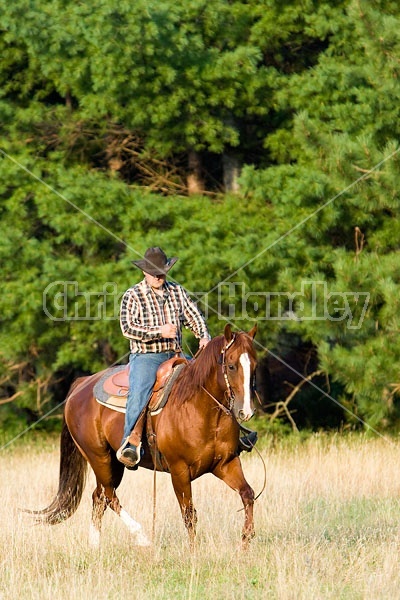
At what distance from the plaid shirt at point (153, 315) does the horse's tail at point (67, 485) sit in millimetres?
1707

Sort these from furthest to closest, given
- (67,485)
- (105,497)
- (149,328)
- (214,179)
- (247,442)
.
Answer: (214,179) → (67,485) → (105,497) → (149,328) → (247,442)

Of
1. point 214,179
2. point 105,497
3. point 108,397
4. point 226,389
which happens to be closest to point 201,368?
point 226,389

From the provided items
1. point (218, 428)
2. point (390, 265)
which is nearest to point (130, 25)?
point (390, 265)

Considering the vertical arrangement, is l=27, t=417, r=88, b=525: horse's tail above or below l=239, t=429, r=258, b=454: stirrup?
below

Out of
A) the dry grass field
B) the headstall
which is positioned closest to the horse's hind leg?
the dry grass field

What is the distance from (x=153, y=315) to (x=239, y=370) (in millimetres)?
1359

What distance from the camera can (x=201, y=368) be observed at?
7676 millimetres

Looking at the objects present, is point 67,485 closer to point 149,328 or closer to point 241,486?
point 149,328

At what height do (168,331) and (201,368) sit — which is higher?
(168,331)

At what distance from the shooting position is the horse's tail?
9.03 meters

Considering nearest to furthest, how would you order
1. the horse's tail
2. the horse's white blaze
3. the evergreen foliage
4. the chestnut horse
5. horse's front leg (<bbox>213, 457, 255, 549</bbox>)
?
the horse's white blaze, the chestnut horse, horse's front leg (<bbox>213, 457, 255, 549</bbox>), the horse's tail, the evergreen foliage

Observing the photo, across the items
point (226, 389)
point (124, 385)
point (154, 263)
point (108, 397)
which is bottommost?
point (108, 397)

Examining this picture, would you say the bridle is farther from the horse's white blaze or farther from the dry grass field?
the dry grass field

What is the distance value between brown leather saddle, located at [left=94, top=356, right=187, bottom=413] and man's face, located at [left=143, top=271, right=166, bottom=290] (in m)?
0.61
